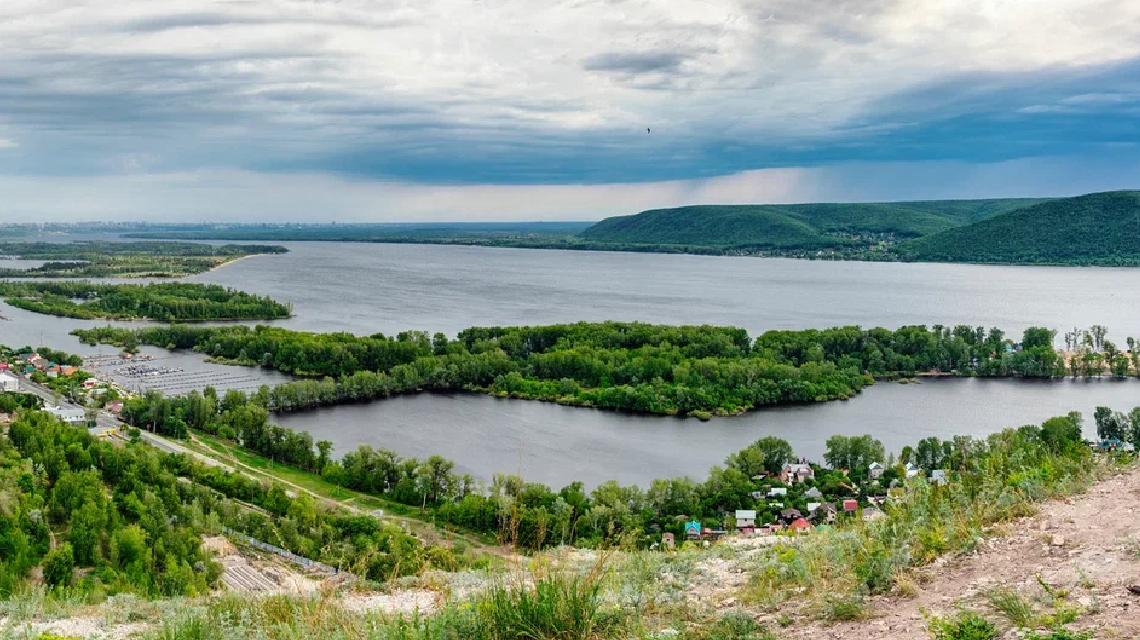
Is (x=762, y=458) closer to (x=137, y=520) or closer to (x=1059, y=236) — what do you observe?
(x=137, y=520)

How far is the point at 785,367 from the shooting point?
29031mm

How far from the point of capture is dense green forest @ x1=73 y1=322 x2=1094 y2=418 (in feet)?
90.6

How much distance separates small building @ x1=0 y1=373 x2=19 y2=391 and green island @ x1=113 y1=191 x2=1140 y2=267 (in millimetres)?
85434

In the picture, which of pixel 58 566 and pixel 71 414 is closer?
pixel 58 566

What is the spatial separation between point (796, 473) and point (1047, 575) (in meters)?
14.9

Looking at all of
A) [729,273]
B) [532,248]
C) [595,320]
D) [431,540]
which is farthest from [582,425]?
[532,248]

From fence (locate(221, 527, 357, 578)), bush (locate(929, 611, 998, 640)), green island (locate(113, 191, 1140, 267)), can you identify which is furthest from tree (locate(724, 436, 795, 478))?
green island (locate(113, 191, 1140, 267))

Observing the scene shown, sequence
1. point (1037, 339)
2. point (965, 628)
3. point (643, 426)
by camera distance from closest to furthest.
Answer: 1. point (965, 628)
2. point (643, 426)
3. point (1037, 339)

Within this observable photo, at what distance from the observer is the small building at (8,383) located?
2616 centimetres

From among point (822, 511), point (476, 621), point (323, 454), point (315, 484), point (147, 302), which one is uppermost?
point (476, 621)

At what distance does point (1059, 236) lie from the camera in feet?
280

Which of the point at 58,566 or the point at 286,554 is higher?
the point at 58,566

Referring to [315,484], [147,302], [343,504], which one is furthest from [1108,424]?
[147,302]

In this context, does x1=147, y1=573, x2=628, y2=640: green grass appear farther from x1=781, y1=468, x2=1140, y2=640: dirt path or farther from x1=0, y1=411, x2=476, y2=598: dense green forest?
x1=0, y1=411, x2=476, y2=598: dense green forest
